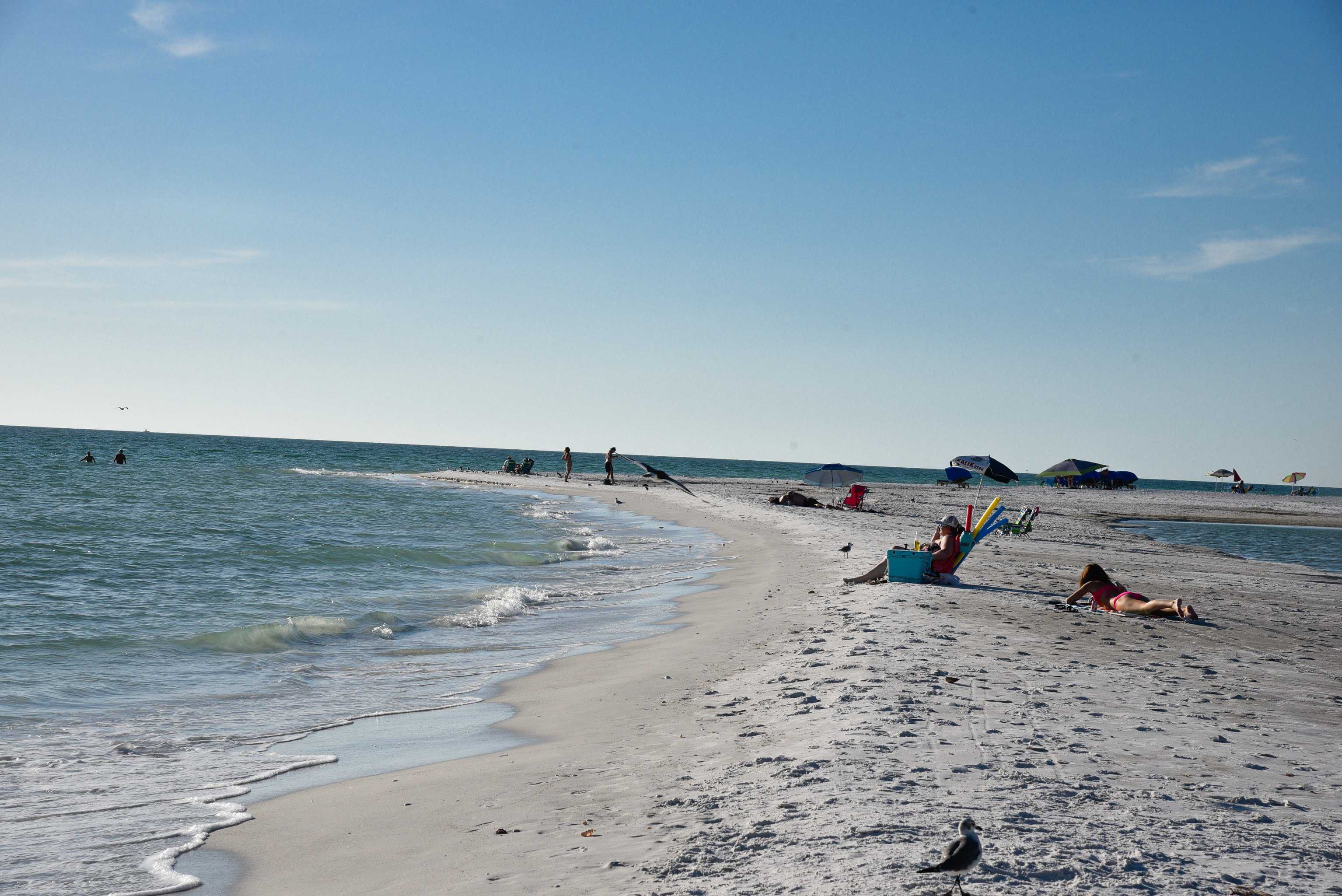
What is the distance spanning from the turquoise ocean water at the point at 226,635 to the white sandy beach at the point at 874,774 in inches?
32.3

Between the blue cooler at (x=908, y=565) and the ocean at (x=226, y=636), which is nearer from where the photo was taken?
the ocean at (x=226, y=636)

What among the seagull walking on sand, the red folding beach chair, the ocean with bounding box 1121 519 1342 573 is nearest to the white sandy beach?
the seagull walking on sand

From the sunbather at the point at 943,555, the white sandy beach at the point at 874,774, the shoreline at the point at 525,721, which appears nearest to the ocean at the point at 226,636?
the shoreline at the point at 525,721

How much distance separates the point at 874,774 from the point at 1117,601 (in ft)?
28.0

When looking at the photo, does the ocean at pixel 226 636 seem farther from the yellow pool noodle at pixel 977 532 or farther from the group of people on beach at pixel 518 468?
the group of people on beach at pixel 518 468

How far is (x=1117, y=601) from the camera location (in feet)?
39.1

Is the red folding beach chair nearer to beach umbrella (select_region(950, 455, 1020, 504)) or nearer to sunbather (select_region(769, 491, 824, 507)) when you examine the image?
sunbather (select_region(769, 491, 824, 507))

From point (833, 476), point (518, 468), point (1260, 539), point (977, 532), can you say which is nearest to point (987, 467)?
point (977, 532)

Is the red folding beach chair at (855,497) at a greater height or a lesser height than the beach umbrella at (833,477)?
lesser

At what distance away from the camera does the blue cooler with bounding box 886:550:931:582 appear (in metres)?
13.6

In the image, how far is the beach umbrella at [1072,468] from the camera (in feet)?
230

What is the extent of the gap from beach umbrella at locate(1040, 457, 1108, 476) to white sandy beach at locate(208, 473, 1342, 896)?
6393 cm

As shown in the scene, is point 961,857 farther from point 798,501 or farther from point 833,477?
point 798,501

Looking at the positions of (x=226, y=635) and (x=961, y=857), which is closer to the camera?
(x=961, y=857)
